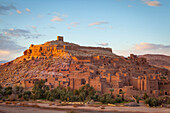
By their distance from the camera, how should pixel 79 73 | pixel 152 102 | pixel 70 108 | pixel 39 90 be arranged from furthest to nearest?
pixel 79 73
pixel 39 90
pixel 70 108
pixel 152 102

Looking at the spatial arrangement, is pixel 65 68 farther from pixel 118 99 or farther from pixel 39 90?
pixel 118 99

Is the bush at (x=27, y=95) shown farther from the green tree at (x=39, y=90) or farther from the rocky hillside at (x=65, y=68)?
the rocky hillside at (x=65, y=68)

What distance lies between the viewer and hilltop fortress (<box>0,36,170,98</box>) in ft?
130

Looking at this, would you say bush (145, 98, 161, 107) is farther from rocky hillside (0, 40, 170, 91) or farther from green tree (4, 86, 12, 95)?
green tree (4, 86, 12, 95)

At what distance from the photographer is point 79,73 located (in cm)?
4416

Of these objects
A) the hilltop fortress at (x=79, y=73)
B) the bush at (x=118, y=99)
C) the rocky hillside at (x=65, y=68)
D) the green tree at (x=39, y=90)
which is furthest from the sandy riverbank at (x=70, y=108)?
the rocky hillside at (x=65, y=68)

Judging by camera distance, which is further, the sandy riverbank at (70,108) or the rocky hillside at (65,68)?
the rocky hillside at (65,68)

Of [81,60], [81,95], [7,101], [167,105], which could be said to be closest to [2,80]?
[7,101]

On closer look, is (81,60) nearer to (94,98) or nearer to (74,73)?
(74,73)

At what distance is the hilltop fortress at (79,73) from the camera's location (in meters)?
39.7

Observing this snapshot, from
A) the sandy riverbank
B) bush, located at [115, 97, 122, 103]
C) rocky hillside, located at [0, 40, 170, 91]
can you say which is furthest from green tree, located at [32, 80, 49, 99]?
bush, located at [115, 97, 122, 103]

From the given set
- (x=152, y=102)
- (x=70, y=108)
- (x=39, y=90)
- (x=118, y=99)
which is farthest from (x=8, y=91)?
(x=152, y=102)

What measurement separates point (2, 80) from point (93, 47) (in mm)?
33320

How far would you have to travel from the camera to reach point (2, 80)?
174 ft
